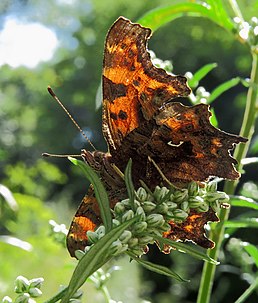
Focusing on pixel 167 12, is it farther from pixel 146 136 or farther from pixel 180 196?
pixel 180 196

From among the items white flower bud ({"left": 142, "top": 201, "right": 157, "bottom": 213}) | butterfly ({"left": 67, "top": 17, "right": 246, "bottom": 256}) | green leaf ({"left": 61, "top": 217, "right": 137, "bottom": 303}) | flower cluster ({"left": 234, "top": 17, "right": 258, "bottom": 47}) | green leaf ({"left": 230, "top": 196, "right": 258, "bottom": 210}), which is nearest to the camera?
green leaf ({"left": 61, "top": 217, "right": 137, "bottom": 303})

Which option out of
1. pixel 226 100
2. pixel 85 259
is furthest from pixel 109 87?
pixel 226 100

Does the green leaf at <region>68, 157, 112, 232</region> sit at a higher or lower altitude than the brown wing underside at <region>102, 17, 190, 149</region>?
lower

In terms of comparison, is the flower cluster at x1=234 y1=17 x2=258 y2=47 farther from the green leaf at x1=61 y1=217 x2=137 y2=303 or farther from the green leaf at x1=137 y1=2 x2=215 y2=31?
the green leaf at x1=61 y1=217 x2=137 y2=303

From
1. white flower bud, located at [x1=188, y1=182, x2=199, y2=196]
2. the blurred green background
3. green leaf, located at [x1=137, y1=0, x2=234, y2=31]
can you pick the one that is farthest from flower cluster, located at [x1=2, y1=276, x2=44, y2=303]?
the blurred green background

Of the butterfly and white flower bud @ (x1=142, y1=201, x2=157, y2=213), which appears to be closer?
white flower bud @ (x1=142, y1=201, x2=157, y2=213)

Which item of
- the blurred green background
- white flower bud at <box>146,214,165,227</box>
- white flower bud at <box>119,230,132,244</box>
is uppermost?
the blurred green background
